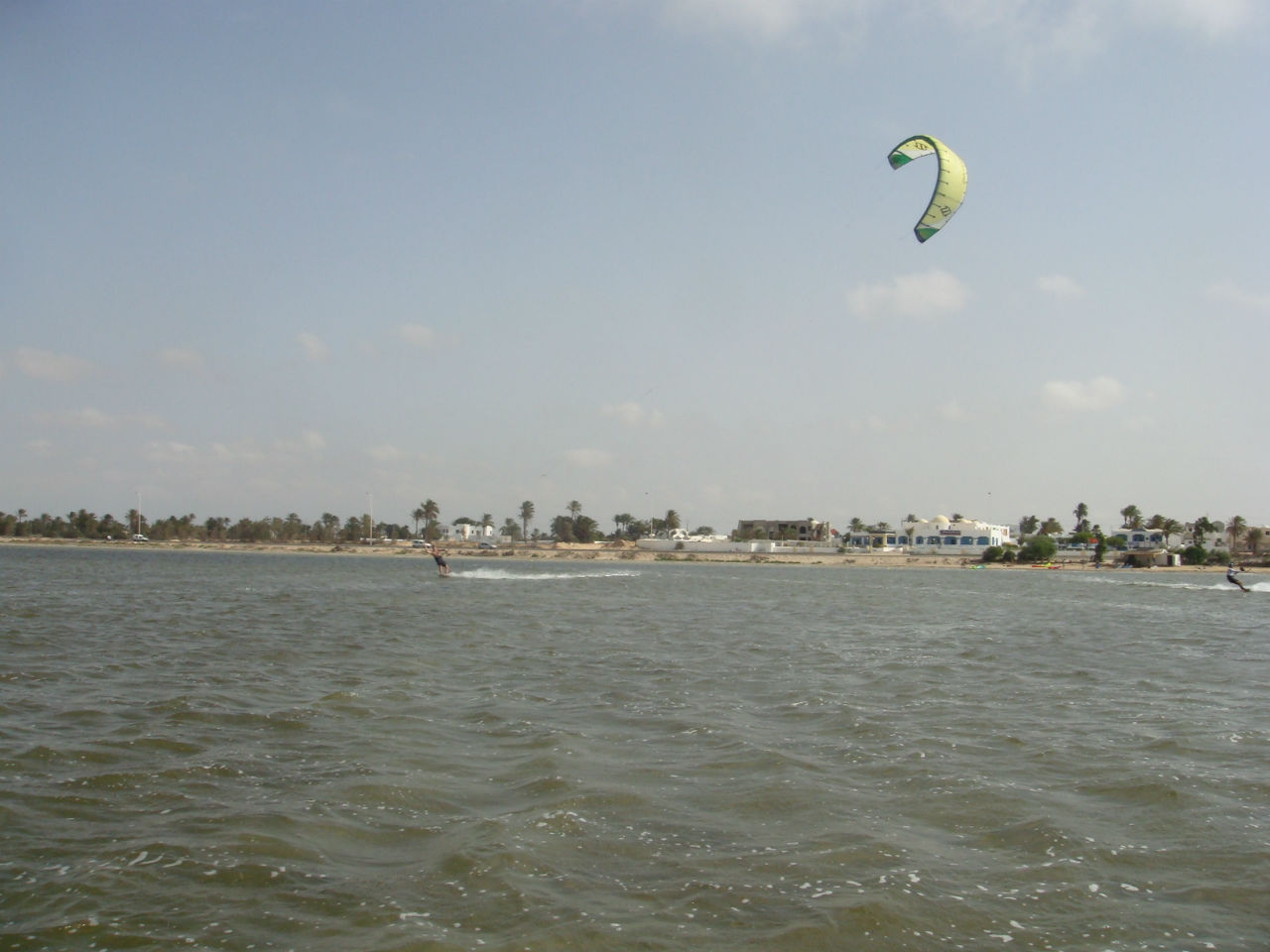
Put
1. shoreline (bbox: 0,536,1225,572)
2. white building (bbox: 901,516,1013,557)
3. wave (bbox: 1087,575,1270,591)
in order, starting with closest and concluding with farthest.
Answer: wave (bbox: 1087,575,1270,591)
shoreline (bbox: 0,536,1225,572)
white building (bbox: 901,516,1013,557)

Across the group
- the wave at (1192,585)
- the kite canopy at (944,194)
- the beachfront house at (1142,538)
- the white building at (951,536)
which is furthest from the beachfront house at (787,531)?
the kite canopy at (944,194)

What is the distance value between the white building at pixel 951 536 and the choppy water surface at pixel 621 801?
13493 cm

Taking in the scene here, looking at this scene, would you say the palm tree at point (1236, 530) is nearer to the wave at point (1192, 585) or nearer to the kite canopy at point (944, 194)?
the wave at point (1192, 585)

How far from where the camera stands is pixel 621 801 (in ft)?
28.8

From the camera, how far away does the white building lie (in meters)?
148

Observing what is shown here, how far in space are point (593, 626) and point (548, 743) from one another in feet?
53.3

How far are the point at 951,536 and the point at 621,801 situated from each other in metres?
152

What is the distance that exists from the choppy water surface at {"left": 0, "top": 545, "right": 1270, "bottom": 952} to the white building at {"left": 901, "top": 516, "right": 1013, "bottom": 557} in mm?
134929

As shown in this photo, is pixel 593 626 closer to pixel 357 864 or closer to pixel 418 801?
pixel 418 801

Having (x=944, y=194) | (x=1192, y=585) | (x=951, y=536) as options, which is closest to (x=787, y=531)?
(x=951, y=536)

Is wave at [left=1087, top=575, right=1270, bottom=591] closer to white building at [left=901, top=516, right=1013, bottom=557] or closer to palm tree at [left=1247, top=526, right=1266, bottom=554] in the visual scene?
white building at [left=901, top=516, right=1013, bottom=557]

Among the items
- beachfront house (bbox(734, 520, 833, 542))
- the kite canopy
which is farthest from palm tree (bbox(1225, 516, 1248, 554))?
the kite canopy

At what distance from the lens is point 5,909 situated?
6039 millimetres

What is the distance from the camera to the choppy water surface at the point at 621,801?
20.1 feet
